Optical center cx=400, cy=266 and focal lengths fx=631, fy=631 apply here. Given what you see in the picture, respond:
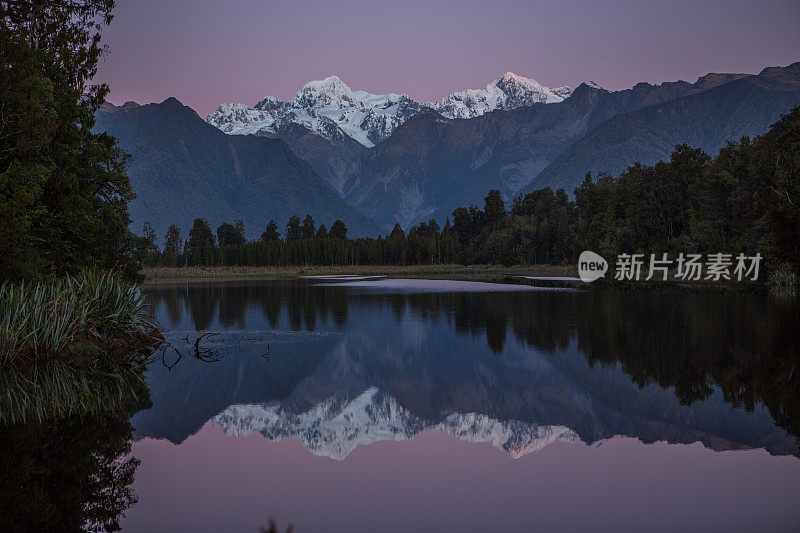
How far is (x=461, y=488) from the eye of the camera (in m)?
11.1

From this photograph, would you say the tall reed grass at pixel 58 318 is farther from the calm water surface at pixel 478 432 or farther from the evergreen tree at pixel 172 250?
the evergreen tree at pixel 172 250

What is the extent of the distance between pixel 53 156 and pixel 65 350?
11022 millimetres

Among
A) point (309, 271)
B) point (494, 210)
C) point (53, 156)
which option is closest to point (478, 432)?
point (53, 156)

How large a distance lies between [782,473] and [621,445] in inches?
121

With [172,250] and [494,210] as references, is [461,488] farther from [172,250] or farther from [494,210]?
[172,250]

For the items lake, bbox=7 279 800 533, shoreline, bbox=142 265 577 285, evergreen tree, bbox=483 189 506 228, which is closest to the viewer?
lake, bbox=7 279 800 533

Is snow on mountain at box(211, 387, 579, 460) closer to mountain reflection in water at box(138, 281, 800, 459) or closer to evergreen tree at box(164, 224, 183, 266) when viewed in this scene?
mountain reflection in water at box(138, 281, 800, 459)

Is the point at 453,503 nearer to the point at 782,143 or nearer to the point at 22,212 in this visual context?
the point at 22,212

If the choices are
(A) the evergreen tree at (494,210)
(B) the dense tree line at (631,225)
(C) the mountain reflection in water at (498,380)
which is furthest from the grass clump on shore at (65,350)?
(A) the evergreen tree at (494,210)

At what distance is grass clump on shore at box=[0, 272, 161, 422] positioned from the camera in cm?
1631

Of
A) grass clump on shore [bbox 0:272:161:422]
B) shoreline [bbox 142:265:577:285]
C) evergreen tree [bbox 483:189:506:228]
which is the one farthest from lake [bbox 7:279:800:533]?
evergreen tree [bbox 483:189:506:228]

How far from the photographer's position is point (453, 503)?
10.3 m

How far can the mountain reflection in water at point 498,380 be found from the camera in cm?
1492

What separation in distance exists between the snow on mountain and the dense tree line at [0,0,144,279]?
11573mm
